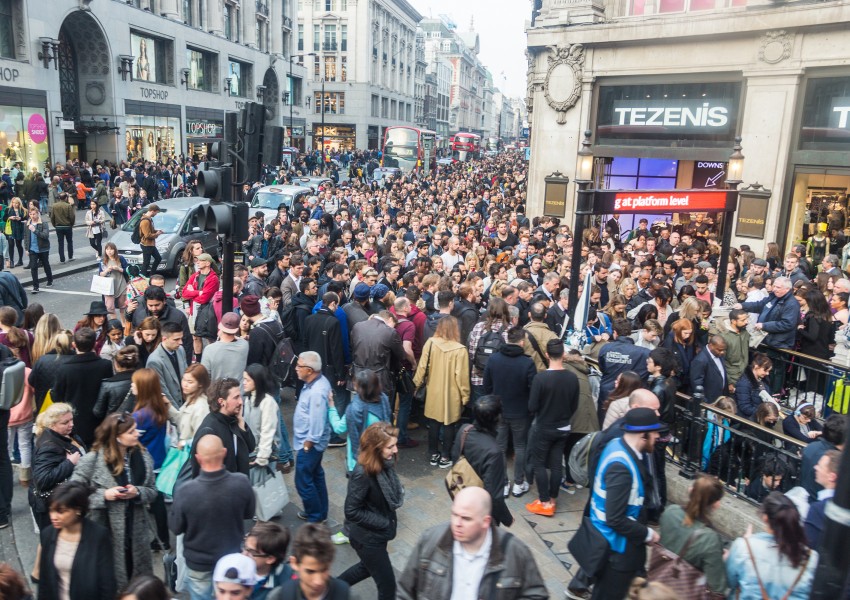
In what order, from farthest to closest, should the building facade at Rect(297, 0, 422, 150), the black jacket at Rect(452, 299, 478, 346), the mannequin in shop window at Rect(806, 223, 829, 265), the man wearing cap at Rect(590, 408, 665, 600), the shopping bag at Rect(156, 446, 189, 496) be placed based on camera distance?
the building facade at Rect(297, 0, 422, 150) → the mannequin in shop window at Rect(806, 223, 829, 265) → the black jacket at Rect(452, 299, 478, 346) → the shopping bag at Rect(156, 446, 189, 496) → the man wearing cap at Rect(590, 408, 665, 600)

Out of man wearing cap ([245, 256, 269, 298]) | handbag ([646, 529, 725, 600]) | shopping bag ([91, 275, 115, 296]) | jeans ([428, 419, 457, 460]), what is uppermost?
man wearing cap ([245, 256, 269, 298])

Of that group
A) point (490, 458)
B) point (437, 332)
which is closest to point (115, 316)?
point (437, 332)

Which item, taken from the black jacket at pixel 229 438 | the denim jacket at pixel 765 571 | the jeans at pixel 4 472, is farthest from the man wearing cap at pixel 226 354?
the denim jacket at pixel 765 571

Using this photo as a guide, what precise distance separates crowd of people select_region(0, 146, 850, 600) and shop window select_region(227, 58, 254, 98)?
140 ft

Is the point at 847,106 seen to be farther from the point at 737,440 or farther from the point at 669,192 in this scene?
the point at 737,440

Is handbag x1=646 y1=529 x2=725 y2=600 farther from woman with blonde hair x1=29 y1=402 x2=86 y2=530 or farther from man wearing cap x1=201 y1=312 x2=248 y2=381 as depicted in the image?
man wearing cap x1=201 y1=312 x2=248 y2=381

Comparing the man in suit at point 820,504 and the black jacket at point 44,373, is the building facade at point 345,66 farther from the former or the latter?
the man in suit at point 820,504

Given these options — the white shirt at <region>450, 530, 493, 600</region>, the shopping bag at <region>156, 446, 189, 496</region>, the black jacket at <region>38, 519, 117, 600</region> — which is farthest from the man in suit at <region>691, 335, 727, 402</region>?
the black jacket at <region>38, 519, 117, 600</region>

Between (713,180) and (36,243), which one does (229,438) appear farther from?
(713,180)

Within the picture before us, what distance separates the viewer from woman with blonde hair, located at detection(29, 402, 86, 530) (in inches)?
187

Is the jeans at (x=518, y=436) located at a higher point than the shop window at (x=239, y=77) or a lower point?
lower

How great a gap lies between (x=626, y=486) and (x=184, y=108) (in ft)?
→ 145

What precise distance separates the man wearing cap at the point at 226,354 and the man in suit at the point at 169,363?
30 centimetres

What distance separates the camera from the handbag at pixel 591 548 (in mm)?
4500
